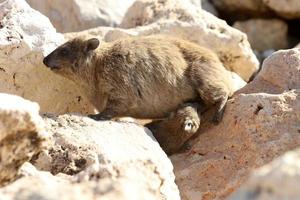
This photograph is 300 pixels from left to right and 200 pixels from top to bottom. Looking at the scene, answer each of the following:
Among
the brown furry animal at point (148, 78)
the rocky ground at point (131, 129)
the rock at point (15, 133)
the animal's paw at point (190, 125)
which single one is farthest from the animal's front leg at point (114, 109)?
the rock at point (15, 133)

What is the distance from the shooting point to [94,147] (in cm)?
630

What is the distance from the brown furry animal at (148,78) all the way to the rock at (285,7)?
4.02m

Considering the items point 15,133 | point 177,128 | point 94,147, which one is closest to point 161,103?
point 177,128

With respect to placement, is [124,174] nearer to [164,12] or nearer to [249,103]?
[249,103]

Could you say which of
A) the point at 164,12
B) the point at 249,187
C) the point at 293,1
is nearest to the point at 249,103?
the point at 164,12

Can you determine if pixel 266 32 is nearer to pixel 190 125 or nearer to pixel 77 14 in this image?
pixel 77 14

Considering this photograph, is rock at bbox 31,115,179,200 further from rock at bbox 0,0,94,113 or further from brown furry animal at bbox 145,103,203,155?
rock at bbox 0,0,94,113

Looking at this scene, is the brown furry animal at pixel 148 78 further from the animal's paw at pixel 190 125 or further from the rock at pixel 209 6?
the rock at pixel 209 6

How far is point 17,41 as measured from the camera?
308 inches

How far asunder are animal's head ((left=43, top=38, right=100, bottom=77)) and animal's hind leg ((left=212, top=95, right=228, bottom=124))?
1.53 meters

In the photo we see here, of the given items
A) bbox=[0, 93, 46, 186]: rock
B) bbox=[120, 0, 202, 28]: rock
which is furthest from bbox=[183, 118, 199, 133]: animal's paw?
bbox=[0, 93, 46, 186]: rock

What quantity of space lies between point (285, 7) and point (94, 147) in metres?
6.52

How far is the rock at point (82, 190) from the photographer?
3898mm

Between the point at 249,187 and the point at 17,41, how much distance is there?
4.75 meters
